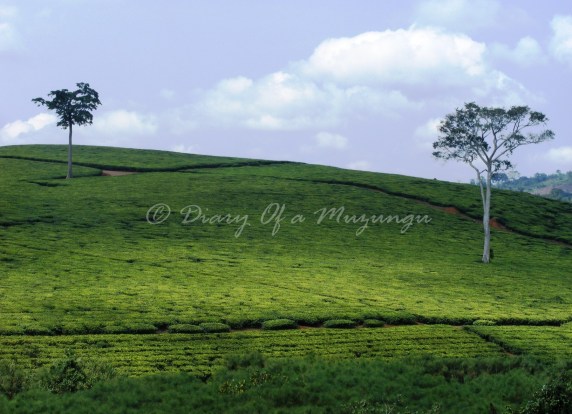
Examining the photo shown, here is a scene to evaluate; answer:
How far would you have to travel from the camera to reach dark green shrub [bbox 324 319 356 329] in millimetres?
48156

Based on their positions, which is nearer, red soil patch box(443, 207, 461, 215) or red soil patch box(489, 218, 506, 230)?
red soil patch box(489, 218, 506, 230)

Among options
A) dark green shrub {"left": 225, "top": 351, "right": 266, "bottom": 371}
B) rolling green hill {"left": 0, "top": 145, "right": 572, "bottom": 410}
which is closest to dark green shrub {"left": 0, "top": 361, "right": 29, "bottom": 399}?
rolling green hill {"left": 0, "top": 145, "right": 572, "bottom": 410}

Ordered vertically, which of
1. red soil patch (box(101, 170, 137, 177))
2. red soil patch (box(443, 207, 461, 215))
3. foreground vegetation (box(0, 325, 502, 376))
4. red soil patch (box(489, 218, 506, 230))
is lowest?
foreground vegetation (box(0, 325, 502, 376))

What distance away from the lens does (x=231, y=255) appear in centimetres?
7394

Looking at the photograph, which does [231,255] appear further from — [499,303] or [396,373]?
[396,373]

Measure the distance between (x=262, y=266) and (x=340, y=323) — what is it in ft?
70.1

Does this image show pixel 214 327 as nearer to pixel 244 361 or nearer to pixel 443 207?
pixel 244 361

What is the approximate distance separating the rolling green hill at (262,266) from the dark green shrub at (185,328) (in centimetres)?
7

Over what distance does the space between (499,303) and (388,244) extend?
27.9 metres

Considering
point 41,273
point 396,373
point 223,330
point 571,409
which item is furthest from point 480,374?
point 41,273

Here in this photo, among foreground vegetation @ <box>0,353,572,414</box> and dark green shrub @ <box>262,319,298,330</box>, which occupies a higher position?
dark green shrub @ <box>262,319,298,330</box>

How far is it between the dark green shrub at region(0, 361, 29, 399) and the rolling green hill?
2594 mm

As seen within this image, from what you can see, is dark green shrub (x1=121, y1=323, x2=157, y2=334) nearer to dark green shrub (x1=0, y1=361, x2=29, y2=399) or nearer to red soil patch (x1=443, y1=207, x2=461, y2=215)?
dark green shrub (x1=0, y1=361, x2=29, y2=399)

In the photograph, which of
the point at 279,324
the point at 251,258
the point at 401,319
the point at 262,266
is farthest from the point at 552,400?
the point at 251,258
